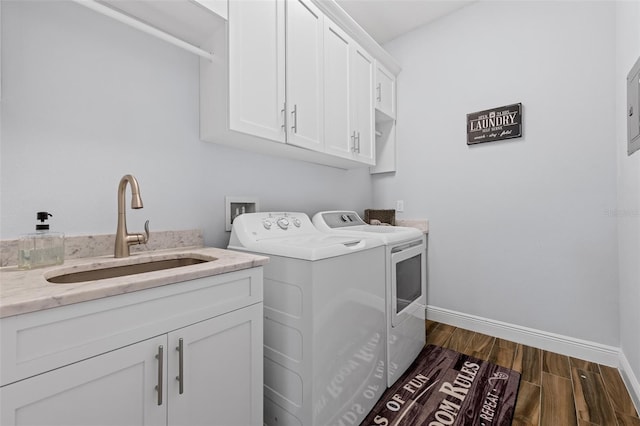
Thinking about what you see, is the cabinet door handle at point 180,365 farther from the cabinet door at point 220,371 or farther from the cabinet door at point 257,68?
the cabinet door at point 257,68

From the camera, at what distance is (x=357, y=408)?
134 cm

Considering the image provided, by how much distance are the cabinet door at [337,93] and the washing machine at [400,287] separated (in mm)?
541

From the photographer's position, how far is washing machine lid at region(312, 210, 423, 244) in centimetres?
169

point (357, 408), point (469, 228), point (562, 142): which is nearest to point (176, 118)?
point (357, 408)

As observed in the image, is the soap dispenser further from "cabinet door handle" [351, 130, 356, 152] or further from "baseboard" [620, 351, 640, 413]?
"baseboard" [620, 351, 640, 413]

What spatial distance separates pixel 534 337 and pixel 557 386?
50 cm

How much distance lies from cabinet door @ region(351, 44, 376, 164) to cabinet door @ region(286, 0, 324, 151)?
1.43ft

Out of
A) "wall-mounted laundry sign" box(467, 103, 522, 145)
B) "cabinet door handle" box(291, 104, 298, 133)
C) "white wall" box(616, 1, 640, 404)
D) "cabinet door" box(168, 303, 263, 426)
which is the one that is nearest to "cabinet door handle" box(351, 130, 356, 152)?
"cabinet door handle" box(291, 104, 298, 133)

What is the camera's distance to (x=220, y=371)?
0.94 metres

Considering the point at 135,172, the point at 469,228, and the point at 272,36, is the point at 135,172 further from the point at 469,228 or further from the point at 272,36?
the point at 469,228

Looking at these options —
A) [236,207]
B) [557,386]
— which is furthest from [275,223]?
[557,386]

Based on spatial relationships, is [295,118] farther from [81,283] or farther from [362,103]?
[81,283]

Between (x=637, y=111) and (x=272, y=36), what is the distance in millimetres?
1940

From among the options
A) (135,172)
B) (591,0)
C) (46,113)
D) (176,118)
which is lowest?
(135,172)
